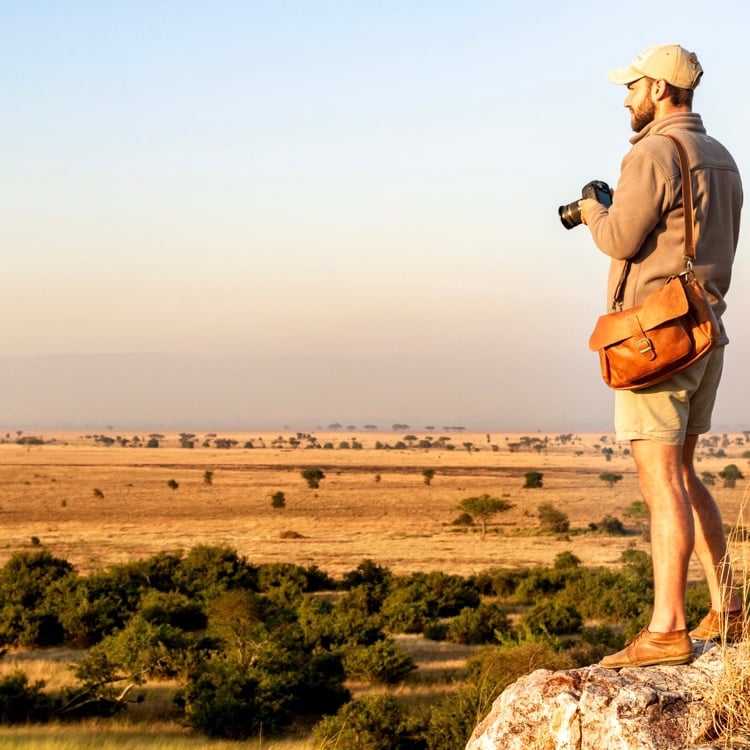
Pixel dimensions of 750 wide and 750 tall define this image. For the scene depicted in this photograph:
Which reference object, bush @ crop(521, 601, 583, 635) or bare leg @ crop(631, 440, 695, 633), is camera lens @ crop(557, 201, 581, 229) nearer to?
bare leg @ crop(631, 440, 695, 633)

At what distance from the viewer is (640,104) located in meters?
4.09

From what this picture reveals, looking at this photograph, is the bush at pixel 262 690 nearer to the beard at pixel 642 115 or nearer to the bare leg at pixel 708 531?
the bare leg at pixel 708 531

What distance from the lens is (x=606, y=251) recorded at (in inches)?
156

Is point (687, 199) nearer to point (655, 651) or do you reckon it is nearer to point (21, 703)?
point (655, 651)

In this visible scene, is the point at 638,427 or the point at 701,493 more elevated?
the point at 638,427

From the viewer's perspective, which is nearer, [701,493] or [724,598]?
[724,598]

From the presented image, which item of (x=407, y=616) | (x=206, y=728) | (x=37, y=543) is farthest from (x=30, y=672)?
(x=37, y=543)

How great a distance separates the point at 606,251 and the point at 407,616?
21.7 metres

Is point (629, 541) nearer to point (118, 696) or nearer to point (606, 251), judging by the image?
point (118, 696)

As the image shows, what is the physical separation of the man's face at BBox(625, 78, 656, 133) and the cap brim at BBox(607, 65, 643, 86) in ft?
A: 0.10

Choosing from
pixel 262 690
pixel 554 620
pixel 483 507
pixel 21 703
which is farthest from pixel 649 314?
pixel 483 507

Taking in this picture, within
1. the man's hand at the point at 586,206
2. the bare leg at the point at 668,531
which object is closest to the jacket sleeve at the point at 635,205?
the man's hand at the point at 586,206

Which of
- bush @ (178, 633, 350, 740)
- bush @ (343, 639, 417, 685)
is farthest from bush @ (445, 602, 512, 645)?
bush @ (178, 633, 350, 740)

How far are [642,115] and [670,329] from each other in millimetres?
931
